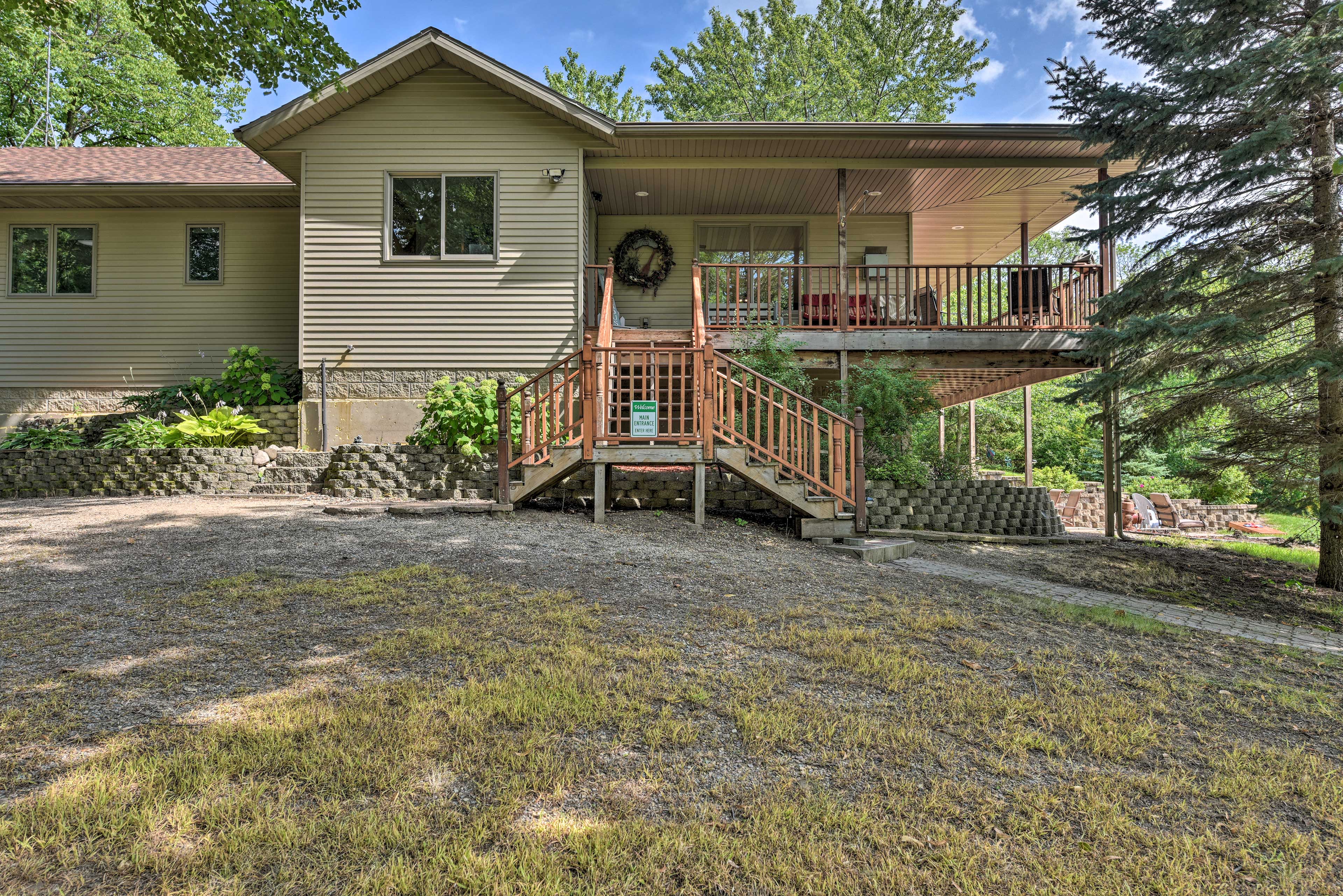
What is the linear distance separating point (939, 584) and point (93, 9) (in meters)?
26.1

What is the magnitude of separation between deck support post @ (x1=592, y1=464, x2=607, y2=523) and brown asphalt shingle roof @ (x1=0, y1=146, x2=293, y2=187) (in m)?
8.13

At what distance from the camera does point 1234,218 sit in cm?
721

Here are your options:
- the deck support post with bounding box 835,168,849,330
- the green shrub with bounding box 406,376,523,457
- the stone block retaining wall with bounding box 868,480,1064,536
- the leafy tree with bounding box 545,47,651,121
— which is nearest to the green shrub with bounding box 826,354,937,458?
the stone block retaining wall with bounding box 868,480,1064,536

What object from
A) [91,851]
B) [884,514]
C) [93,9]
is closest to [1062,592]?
[884,514]

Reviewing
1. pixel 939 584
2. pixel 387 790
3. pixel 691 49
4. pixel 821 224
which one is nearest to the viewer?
pixel 387 790

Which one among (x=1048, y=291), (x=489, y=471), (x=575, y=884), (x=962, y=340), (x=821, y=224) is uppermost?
(x=821, y=224)

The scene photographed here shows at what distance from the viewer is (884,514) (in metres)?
8.97

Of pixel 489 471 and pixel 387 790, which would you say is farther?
pixel 489 471

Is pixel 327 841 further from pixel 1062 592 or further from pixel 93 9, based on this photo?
pixel 93 9

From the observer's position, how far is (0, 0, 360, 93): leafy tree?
865 cm

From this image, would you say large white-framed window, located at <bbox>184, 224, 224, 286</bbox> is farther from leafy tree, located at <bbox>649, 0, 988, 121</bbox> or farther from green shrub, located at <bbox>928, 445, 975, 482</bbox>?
leafy tree, located at <bbox>649, 0, 988, 121</bbox>

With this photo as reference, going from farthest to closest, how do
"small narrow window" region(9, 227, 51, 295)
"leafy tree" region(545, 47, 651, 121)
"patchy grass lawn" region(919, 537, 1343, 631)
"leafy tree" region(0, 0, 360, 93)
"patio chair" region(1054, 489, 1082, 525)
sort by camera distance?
"leafy tree" region(545, 47, 651, 121)
"patio chair" region(1054, 489, 1082, 525)
"small narrow window" region(9, 227, 51, 295)
"leafy tree" region(0, 0, 360, 93)
"patchy grass lawn" region(919, 537, 1343, 631)

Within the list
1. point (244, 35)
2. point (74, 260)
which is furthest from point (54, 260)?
point (244, 35)

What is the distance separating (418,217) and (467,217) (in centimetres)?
74
